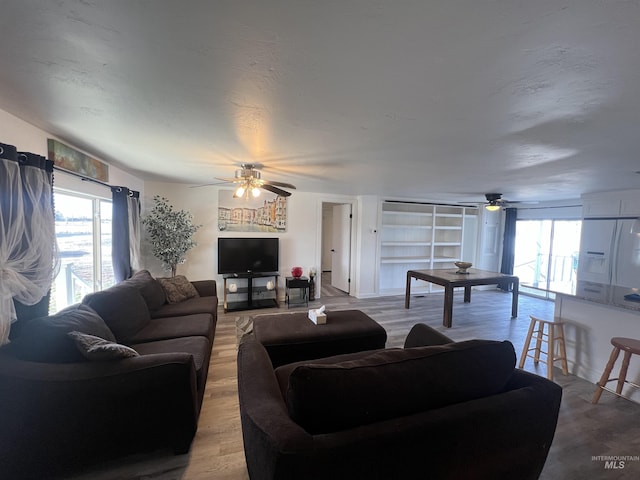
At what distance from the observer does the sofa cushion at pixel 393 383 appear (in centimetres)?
104

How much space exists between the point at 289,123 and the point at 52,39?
3.82 ft

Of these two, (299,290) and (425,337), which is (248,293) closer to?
(299,290)

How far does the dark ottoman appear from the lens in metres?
2.41

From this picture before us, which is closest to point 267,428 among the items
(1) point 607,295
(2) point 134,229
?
(1) point 607,295

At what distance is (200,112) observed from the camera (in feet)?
5.57

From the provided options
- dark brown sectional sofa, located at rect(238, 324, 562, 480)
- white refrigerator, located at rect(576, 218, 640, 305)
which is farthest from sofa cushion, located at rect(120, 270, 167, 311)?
white refrigerator, located at rect(576, 218, 640, 305)

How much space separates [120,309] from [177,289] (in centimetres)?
119

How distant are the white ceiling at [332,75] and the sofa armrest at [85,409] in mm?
1587

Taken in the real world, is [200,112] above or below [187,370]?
above

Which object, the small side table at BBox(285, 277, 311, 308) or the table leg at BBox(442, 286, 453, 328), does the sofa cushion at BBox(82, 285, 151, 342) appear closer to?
the small side table at BBox(285, 277, 311, 308)

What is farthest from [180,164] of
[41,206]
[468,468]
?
[468,468]

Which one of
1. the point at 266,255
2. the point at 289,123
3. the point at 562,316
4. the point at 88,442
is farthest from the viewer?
the point at 266,255

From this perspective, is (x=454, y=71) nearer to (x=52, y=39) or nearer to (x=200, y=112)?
(x=200, y=112)

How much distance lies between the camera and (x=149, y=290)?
312 cm
